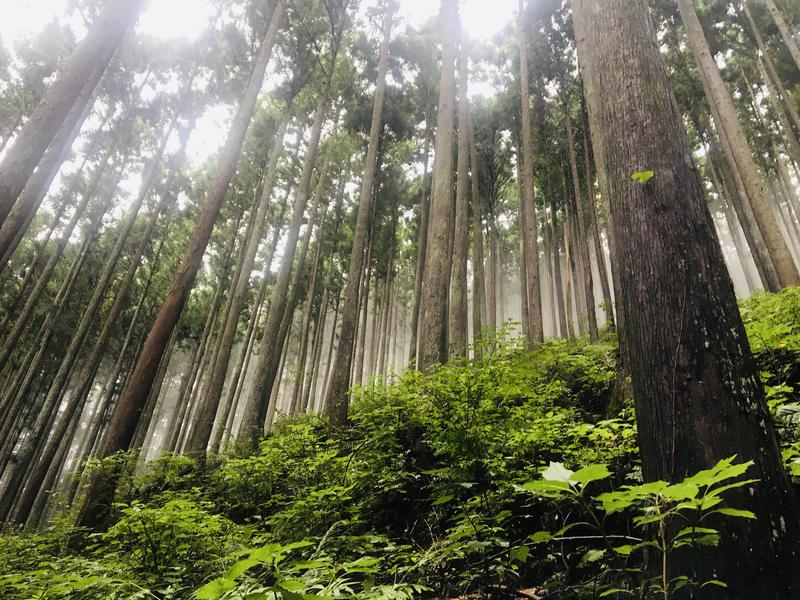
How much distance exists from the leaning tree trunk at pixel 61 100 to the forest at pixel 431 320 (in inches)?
1.1

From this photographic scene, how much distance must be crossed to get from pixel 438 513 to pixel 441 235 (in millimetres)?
6023

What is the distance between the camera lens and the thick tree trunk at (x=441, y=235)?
24.6 ft

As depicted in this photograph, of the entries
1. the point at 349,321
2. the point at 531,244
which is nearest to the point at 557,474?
the point at 349,321

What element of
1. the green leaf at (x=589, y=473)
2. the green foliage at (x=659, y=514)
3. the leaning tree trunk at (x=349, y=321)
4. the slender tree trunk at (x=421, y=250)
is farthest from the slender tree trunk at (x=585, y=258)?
the green leaf at (x=589, y=473)

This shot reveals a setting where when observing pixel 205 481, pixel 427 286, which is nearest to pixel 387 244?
pixel 427 286

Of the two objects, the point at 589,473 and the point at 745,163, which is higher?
the point at 745,163

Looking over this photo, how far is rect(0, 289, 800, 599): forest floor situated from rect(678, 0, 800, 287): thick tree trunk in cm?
319

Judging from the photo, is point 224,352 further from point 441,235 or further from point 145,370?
point 441,235

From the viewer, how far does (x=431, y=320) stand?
7551 mm

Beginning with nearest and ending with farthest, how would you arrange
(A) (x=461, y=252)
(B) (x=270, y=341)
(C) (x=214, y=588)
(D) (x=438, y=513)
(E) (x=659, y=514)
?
(C) (x=214, y=588)
(E) (x=659, y=514)
(D) (x=438, y=513)
(B) (x=270, y=341)
(A) (x=461, y=252)

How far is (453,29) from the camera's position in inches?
379

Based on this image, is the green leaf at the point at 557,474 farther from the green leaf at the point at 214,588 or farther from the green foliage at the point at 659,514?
the green leaf at the point at 214,588

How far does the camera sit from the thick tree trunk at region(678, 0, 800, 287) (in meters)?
7.72

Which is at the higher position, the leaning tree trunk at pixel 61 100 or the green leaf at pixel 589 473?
the leaning tree trunk at pixel 61 100
